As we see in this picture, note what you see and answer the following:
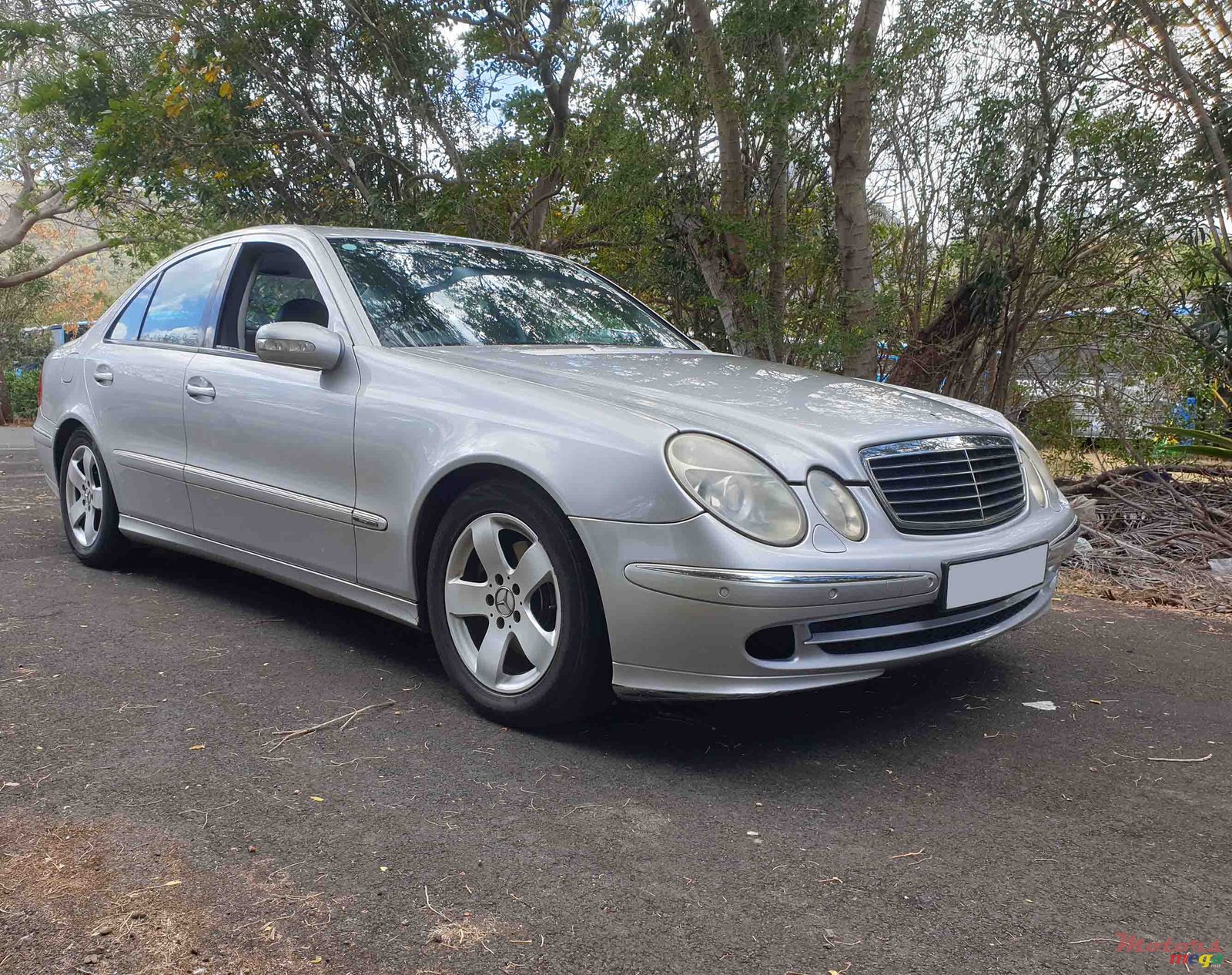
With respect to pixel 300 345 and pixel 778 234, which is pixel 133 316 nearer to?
pixel 300 345

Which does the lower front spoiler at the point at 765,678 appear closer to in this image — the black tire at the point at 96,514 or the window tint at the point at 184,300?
the window tint at the point at 184,300

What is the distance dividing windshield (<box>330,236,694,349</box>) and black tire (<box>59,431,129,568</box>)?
1.77 meters

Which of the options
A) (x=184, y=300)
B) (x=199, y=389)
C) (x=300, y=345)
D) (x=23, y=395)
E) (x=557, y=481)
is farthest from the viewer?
(x=23, y=395)

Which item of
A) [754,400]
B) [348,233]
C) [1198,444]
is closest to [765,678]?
[754,400]

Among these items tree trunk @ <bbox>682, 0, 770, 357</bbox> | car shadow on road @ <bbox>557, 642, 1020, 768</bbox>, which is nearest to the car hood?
car shadow on road @ <bbox>557, 642, 1020, 768</bbox>

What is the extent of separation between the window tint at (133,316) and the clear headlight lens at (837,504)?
11.2ft

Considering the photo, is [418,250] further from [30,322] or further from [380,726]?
[30,322]

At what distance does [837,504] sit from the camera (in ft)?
9.57

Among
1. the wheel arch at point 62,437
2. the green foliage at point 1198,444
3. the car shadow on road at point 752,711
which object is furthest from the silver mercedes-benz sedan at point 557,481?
the green foliage at point 1198,444

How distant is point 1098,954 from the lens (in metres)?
2.06

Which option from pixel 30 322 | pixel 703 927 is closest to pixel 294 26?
pixel 703 927

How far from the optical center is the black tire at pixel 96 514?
4.99 metres

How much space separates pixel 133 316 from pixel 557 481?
3.02 m

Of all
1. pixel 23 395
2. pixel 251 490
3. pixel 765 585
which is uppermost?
pixel 765 585
